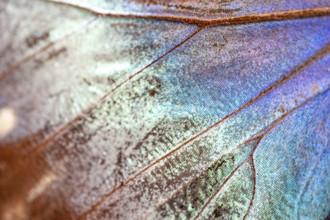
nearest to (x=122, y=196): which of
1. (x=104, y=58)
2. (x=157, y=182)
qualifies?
(x=157, y=182)

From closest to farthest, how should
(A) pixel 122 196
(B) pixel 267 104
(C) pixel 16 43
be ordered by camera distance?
(C) pixel 16 43 → (A) pixel 122 196 → (B) pixel 267 104

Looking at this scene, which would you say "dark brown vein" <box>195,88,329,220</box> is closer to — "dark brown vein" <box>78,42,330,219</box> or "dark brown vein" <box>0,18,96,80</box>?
"dark brown vein" <box>78,42,330,219</box>

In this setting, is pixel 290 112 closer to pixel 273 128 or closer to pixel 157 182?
pixel 273 128

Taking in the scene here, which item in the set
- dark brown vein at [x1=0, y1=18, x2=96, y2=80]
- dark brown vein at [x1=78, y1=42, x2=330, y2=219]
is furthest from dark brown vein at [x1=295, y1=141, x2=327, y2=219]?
dark brown vein at [x1=0, y1=18, x2=96, y2=80]

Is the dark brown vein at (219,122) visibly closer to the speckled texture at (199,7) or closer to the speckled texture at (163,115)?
the speckled texture at (163,115)

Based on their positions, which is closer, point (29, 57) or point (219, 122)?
Answer: point (29, 57)

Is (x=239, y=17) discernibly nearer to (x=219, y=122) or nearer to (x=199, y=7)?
(x=199, y=7)

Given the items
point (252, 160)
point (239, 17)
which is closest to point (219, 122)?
point (252, 160)

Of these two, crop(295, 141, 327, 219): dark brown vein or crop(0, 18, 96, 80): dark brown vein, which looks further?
crop(295, 141, 327, 219): dark brown vein
